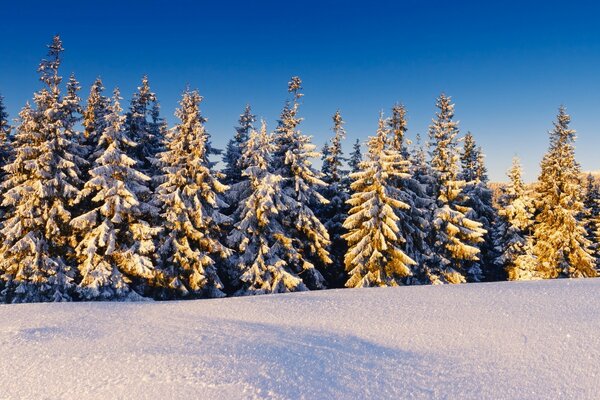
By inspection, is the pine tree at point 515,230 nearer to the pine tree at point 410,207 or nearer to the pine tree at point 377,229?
the pine tree at point 410,207

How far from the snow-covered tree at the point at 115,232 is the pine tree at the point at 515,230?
3145cm

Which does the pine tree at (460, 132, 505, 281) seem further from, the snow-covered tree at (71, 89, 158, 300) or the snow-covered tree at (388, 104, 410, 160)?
the snow-covered tree at (71, 89, 158, 300)

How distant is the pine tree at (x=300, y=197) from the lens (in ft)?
86.3

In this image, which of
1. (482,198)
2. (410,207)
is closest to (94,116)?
(410,207)

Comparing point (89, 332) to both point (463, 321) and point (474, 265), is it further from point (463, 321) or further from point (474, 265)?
point (474, 265)

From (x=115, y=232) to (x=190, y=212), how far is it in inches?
161

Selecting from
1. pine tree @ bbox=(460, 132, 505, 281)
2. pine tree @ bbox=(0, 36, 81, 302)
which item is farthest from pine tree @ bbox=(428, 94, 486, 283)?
pine tree @ bbox=(0, 36, 81, 302)

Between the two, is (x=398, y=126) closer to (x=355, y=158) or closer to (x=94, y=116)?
(x=355, y=158)

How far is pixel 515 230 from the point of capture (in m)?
38.5

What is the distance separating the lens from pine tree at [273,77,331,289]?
2630 cm

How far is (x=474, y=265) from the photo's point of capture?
35.6 meters

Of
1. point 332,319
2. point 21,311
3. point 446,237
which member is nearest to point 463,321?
point 332,319

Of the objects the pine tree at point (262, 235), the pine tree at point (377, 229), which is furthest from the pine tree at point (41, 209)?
the pine tree at point (377, 229)

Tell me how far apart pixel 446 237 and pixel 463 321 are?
793 inches
